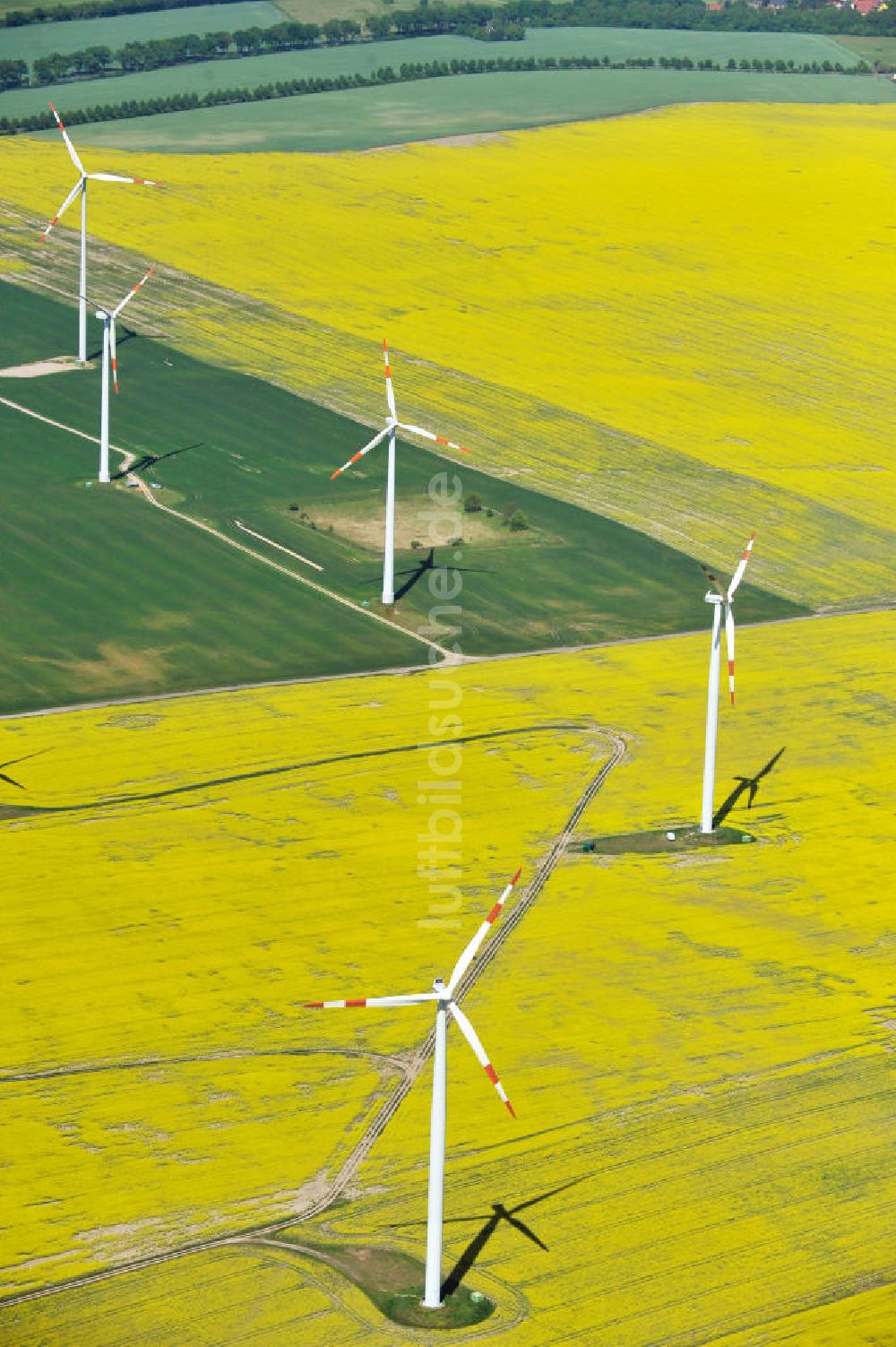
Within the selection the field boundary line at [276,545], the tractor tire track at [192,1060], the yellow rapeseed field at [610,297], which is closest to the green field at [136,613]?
the field boundary line at [276,545]

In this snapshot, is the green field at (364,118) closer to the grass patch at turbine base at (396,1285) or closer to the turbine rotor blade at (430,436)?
the turbine rotor blade at (430,436)

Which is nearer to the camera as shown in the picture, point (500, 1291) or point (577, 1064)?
point (500, 1291)

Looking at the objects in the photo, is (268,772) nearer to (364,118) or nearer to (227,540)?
(227,540)

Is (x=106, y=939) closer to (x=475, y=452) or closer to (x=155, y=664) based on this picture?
(x=155, y=664)

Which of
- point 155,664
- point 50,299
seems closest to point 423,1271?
point 155,664

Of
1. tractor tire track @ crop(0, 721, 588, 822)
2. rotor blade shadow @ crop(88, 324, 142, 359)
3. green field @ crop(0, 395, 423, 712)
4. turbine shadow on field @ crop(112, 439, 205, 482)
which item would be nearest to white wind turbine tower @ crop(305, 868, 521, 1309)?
tractor tire track @ crop(0, 721, 588, 822)

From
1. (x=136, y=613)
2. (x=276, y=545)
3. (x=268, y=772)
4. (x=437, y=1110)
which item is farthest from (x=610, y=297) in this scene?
(x=437, y=1110)
